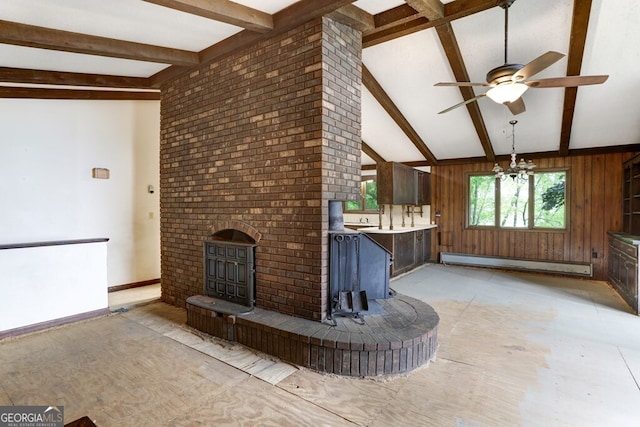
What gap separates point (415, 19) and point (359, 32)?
27.6 inches

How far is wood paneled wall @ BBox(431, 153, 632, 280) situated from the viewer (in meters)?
5.97

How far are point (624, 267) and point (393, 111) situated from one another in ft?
14.5

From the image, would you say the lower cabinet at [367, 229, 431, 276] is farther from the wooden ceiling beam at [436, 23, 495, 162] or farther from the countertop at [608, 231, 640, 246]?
the countertop at [608, 231, 640, 246]

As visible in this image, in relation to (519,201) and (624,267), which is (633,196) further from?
(519,201)

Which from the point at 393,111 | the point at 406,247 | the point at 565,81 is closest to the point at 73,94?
the point at 393,111

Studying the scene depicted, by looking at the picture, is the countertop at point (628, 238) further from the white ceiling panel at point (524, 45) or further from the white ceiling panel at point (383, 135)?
the white ceiling panel at point (383, 135)

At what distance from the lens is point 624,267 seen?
485 centimetres

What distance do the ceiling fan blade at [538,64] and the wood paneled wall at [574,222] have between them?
4676 millimetres

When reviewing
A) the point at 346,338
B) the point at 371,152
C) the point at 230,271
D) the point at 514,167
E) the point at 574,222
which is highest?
the point at 371,152

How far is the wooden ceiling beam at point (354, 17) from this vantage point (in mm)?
3053

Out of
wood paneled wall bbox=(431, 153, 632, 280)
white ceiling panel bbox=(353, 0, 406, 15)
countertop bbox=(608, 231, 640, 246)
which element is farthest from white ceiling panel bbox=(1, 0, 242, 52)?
wood paneled wall bbox=(431, 153, 632, 280)

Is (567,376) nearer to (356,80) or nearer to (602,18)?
(356,80)

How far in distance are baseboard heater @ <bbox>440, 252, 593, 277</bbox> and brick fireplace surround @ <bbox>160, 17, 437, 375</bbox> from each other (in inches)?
191

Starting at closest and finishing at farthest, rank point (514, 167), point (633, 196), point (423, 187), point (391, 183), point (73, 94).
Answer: point (73, 94) < point (633, 196) < point (514, 167) < point (391, 183) < point (423, 187)
